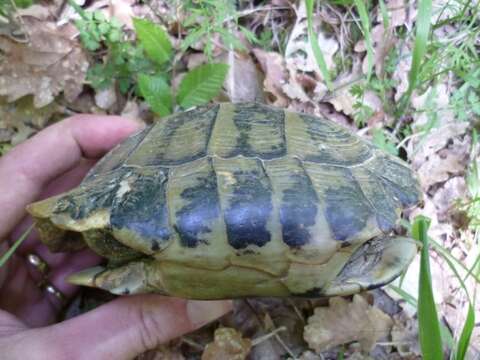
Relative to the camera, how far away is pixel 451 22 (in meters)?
2.50

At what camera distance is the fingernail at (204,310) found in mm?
1582

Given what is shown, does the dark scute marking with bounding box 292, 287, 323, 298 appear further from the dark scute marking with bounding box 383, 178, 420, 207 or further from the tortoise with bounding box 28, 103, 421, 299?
the dark scute marking with bounding box 383, 178, 420, 207

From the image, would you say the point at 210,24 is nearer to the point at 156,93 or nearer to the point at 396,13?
the point at 156,93

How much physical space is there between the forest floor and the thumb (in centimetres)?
50

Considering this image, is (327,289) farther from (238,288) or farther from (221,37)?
(221,37)

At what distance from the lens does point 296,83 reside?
2402mm

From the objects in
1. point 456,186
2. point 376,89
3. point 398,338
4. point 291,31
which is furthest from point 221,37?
point 398,338

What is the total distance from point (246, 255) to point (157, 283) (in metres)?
0.33

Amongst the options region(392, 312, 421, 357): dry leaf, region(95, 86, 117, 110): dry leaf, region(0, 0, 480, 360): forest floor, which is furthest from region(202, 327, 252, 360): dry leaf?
region(95, 86, 117, 110): dry leaf

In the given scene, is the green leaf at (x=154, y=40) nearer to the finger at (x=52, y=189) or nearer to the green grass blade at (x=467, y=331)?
the finger at (x=52, y=189)

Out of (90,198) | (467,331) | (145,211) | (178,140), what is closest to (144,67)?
(178,140)

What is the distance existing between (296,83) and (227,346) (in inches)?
56.1

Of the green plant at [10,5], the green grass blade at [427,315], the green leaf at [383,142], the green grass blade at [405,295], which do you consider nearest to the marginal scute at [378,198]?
the green grass blade at [427,315]

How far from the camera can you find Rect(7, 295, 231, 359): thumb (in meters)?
1.40
